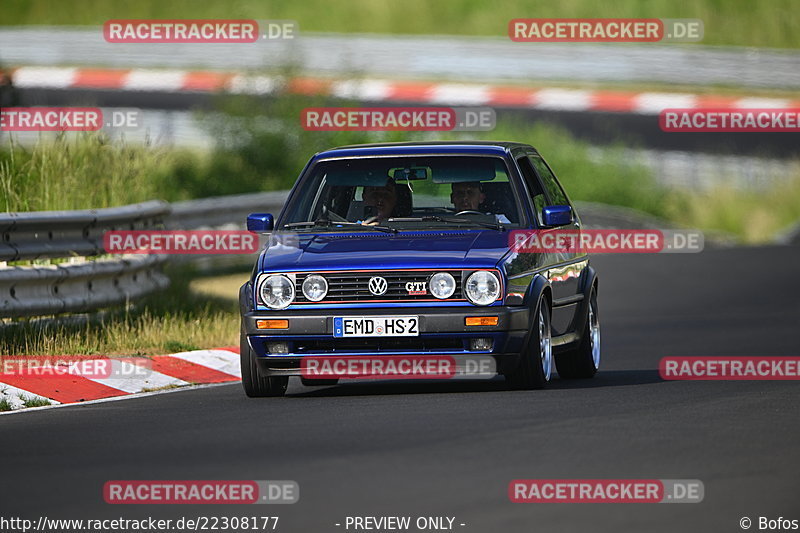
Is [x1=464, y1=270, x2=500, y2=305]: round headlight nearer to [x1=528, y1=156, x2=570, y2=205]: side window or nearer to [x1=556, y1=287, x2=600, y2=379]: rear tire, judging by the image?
[x1=556, y1=287, x2=600, y2=379]: rear tire

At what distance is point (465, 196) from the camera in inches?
491

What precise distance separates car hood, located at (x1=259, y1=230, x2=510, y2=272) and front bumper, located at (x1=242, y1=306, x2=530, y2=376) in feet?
0.91

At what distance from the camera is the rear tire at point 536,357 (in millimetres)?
11555

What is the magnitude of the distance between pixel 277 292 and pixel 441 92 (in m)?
27.3

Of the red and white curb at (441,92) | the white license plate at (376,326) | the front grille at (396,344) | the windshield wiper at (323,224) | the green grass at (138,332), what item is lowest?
the green grass at (138,332)

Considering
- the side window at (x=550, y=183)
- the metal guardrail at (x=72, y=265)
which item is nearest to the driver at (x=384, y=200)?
the side window at (x=550, y=183)

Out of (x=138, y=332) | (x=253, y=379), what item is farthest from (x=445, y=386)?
(x=138, y=332)

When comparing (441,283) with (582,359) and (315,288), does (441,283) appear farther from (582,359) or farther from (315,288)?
(582,359)

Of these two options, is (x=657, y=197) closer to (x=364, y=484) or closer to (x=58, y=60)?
(x=58, y=60)

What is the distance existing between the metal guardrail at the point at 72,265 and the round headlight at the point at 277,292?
2882 mm

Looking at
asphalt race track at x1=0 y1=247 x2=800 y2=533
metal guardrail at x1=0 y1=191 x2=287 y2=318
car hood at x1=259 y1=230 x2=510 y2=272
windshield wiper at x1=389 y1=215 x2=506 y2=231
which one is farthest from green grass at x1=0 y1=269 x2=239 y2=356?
windshield wiper at x1=389 y1=215 x2=506 y2=231

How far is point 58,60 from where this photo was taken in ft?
149

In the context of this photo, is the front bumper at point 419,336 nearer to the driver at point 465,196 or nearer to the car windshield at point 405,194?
the car windshield at point 405,194

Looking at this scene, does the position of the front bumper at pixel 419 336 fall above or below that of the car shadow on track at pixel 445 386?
above
